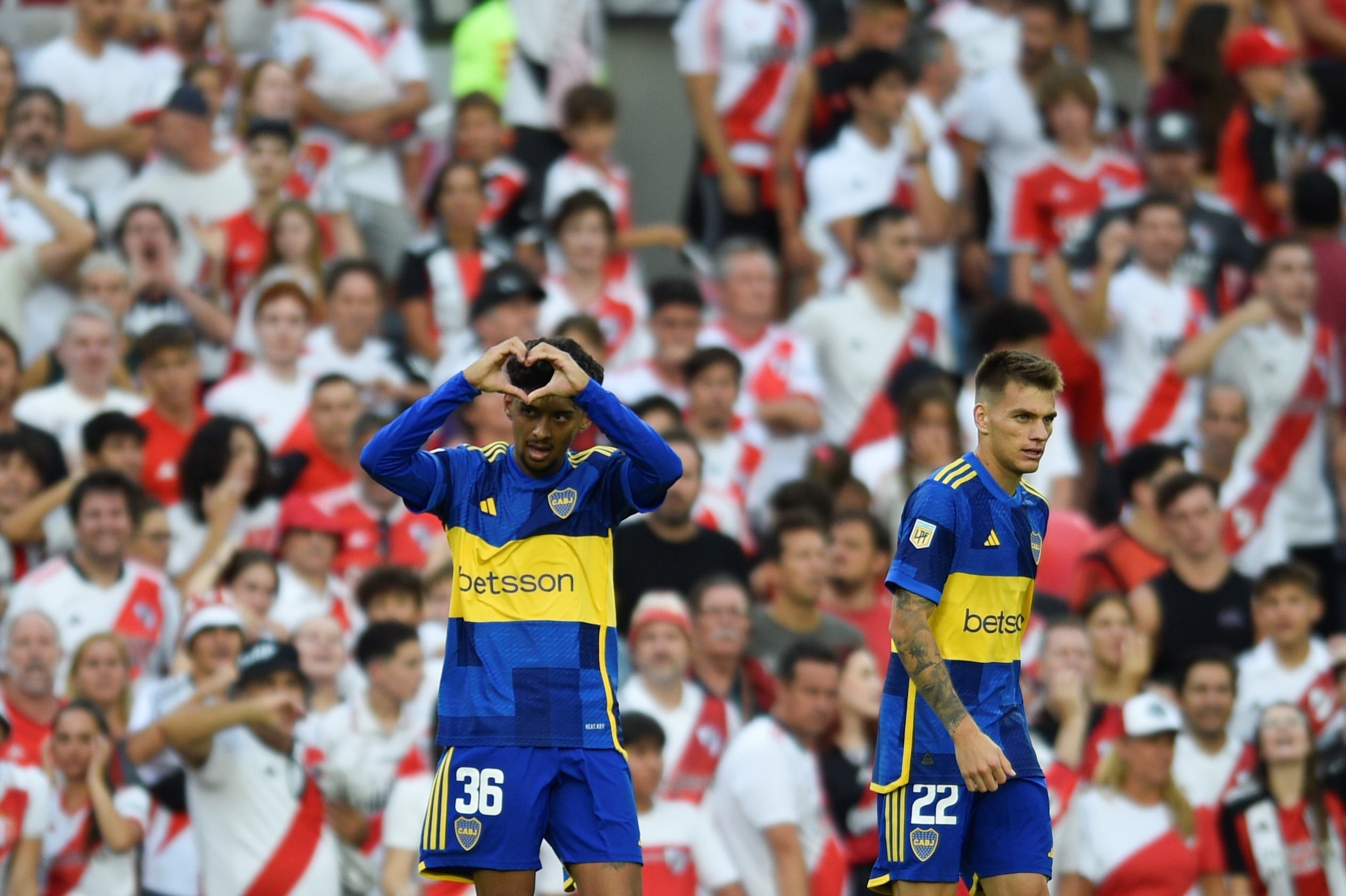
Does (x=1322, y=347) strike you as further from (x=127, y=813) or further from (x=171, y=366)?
(x=127, y=813)

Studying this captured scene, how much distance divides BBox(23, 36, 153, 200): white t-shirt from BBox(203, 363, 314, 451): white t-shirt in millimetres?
2176

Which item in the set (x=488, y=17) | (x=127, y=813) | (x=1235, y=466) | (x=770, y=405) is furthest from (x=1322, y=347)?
(x=127, y=813)

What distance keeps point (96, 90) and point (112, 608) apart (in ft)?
14.7

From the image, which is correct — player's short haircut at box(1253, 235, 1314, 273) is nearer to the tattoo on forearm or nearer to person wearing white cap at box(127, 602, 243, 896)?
person wearing white cap at box(127, 602, 243, 896)

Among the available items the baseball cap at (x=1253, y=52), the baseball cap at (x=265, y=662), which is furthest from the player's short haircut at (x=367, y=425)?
the baseball cap at (x=1253, y=52)

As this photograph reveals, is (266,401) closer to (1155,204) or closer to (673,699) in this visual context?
(673,699)

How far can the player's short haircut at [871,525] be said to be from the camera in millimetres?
11305

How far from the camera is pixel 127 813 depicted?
32.7 feet

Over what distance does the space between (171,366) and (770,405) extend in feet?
10.6

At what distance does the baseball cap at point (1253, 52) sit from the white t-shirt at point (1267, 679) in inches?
225

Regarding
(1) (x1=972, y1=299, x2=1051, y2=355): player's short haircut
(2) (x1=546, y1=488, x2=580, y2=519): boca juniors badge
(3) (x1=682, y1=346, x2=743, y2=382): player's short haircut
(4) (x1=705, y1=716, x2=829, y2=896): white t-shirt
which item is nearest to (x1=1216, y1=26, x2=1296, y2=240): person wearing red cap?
(1) (x1=972, y1=299, x2=1051, y2=355): player's short haircut

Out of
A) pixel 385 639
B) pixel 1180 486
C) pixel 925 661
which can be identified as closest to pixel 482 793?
pixel 925 661

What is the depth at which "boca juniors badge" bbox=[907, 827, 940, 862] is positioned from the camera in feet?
A: 24.3

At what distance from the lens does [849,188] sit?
Answer: 47.1ft
